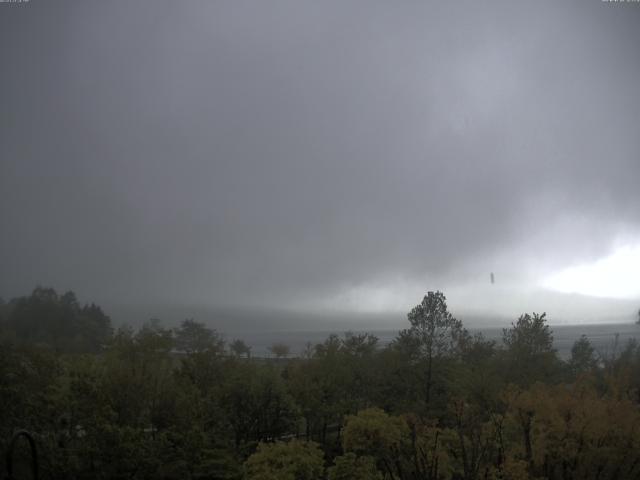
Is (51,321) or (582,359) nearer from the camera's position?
(582,359)

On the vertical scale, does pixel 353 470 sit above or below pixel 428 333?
below

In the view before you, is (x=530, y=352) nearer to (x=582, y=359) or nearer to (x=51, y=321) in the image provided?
(x=582, y=359)

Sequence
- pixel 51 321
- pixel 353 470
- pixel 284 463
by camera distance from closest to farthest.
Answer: pixel 284 463, pixel 353 470, pixel 51 321

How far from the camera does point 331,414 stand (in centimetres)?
3228

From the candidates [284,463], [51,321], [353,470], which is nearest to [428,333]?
[353,470]

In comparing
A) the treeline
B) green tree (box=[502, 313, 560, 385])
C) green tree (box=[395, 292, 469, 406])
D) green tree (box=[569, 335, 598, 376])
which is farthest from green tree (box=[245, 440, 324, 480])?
green tree (box=[569, 335, 598, 376])

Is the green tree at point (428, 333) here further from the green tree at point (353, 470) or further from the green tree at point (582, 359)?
the green tree at point (582, 359)

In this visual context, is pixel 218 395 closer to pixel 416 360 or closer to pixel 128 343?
pixel 128 343

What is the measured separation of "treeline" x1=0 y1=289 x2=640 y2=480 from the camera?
20828mm

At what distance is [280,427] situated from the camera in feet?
95.1

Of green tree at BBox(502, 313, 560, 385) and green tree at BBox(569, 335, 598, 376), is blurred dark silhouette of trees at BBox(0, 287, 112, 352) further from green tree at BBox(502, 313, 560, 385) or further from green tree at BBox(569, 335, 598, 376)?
green tree at BBox(569, 335, 598, 376)

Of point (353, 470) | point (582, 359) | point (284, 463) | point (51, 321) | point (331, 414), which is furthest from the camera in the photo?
point (51, 321)

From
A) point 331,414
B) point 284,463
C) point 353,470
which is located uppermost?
point 284,463

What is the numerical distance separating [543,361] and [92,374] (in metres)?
33.4
